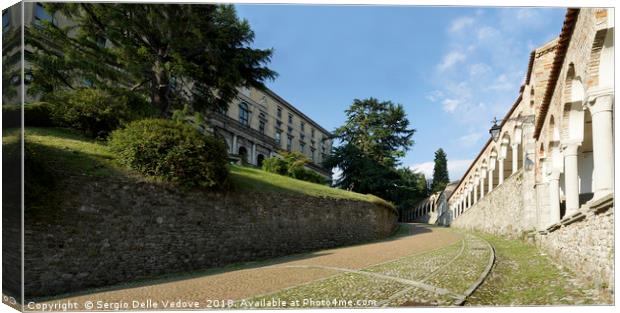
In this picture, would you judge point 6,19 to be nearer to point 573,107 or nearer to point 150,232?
point 150,232

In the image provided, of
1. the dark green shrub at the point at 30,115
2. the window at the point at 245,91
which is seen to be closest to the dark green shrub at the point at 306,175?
the window at the point at 245,91

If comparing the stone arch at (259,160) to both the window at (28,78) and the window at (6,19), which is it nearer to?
the window at (28,78)

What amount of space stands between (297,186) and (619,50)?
847 cm

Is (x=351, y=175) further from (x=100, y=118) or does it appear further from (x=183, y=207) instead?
(x=100, y=118)

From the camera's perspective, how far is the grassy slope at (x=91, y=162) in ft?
23.8

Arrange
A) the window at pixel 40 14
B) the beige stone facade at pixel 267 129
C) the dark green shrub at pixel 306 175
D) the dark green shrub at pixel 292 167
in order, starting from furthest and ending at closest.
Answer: the dark green shrub at pixel 306 175 → the dark green shrub at pixel 292 167 → the beige stone facade at pixel 267 129 → the window at pixel 40 14

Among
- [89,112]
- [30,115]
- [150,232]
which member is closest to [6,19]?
[30,115]

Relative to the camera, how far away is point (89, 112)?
32.2ft

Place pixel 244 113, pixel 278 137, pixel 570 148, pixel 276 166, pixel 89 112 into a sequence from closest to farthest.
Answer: pixel 570 148 → pixel 89 112 → pixel 278 137 → pixel 276 166 → pixel 244 113

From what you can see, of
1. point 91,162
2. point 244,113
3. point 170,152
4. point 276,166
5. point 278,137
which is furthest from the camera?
point 244,113

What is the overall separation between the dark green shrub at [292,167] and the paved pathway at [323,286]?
2.89 m

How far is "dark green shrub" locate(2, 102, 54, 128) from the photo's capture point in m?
5.79

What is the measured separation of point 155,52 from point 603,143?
36.6ft

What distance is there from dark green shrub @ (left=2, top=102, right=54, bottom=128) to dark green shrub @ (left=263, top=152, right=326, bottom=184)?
5792 millimetres
